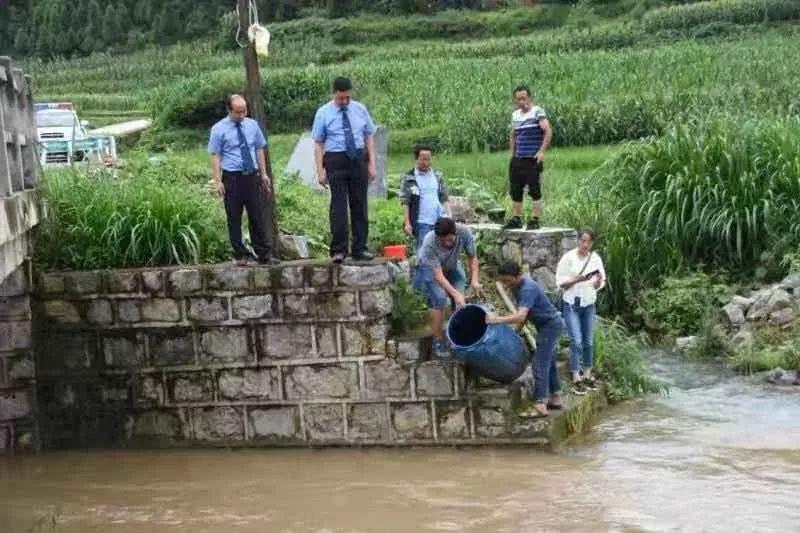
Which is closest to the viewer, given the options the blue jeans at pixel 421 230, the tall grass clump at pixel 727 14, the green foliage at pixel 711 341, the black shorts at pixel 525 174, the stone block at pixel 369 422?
the stone block at pixel 369 422

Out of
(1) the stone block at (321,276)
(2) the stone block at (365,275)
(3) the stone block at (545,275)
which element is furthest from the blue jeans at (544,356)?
(3) the stone block at (545,275)

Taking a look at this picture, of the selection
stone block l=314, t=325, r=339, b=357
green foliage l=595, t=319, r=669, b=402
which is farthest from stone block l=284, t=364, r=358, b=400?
green foliage l=595, t=319, r=669, b=402

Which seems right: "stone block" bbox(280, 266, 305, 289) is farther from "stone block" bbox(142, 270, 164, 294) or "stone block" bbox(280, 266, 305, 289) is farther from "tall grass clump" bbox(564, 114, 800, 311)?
"tall grass clump" bbox(564, 114, 800, 311)

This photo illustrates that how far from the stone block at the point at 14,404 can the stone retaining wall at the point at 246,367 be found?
0.52 ft

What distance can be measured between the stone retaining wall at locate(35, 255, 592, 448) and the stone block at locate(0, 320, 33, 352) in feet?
0.41

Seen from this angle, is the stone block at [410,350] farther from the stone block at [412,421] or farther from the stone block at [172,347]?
the stone block at [172,347]

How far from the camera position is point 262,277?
11.9 metres

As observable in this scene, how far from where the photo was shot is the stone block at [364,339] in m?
11.8

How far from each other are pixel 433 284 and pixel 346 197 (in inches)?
45.6

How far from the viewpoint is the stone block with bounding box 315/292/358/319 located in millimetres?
11789

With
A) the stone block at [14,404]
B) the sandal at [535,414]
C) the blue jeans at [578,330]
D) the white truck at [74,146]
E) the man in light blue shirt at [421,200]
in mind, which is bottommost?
the sandal at [535,414]

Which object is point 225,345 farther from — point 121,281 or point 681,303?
point 681,303

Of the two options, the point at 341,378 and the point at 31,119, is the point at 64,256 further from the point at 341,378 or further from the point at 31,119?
the point at 341,378

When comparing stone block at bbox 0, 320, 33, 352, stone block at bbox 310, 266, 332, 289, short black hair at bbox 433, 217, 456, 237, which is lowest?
stone block at bbox 0, 320, 33, 352
